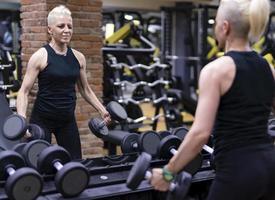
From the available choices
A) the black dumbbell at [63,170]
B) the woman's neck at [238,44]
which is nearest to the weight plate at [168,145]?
the black dumbbell at [63,170]

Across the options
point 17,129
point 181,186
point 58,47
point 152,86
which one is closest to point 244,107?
point 181,186

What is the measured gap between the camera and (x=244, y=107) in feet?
5.23

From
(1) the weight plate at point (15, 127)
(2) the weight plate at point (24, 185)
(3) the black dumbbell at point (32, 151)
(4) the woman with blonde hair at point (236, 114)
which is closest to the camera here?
(4) the woman with blonde hair at point (236, 114)

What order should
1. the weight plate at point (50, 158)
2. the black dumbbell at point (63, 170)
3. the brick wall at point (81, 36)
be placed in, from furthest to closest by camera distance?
the brick wall at point (81, 36) < the weight plate at point (50, 158) < the black dumbbell at point (63, 170)

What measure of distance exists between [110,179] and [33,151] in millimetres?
422

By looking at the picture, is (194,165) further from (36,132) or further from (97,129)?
(36,132)

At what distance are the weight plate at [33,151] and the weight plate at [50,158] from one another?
0.08m

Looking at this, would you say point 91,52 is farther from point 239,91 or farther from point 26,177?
point 239,91

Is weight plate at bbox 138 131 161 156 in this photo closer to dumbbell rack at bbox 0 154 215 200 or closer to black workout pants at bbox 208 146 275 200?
dumbbell rack at bbox 0 154 215 200

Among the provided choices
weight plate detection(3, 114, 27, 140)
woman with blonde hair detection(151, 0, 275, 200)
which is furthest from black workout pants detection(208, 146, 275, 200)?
weight plate detection(3, 114, 27, 140)

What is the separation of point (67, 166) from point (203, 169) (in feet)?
3.00

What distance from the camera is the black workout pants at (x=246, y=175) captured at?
1586mm

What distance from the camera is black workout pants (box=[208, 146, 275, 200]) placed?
1.59 m

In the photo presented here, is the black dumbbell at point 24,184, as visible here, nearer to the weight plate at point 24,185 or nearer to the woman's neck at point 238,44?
the weight plate at point 24,185
